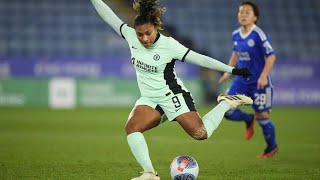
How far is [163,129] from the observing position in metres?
15.4

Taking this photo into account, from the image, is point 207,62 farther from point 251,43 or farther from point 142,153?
point 251,43

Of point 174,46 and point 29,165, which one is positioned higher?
point 174,46

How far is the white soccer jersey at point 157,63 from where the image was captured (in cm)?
732

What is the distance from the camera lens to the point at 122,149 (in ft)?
36.0

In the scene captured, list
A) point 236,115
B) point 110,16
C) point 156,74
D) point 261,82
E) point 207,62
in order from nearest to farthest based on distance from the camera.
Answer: point 207,62
point 156,74
point 110,16
point 261,82
point 236,115

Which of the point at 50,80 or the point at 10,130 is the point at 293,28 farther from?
the point at 10,130

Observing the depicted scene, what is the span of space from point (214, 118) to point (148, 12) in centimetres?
145

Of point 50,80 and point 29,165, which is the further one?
point 50,80

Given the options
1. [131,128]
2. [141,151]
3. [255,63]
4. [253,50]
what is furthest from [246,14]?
[141,151]

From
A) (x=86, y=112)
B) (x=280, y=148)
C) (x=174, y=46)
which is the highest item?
(x=174, y=46)

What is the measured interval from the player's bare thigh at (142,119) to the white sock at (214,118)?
548mm

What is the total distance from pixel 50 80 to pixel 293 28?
11031 mm

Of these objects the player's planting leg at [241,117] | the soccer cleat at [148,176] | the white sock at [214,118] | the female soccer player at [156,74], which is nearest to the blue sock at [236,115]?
the player's planting leg at [241,117]

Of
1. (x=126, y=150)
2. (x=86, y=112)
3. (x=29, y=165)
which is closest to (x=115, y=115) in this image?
(x=86, y=112)
